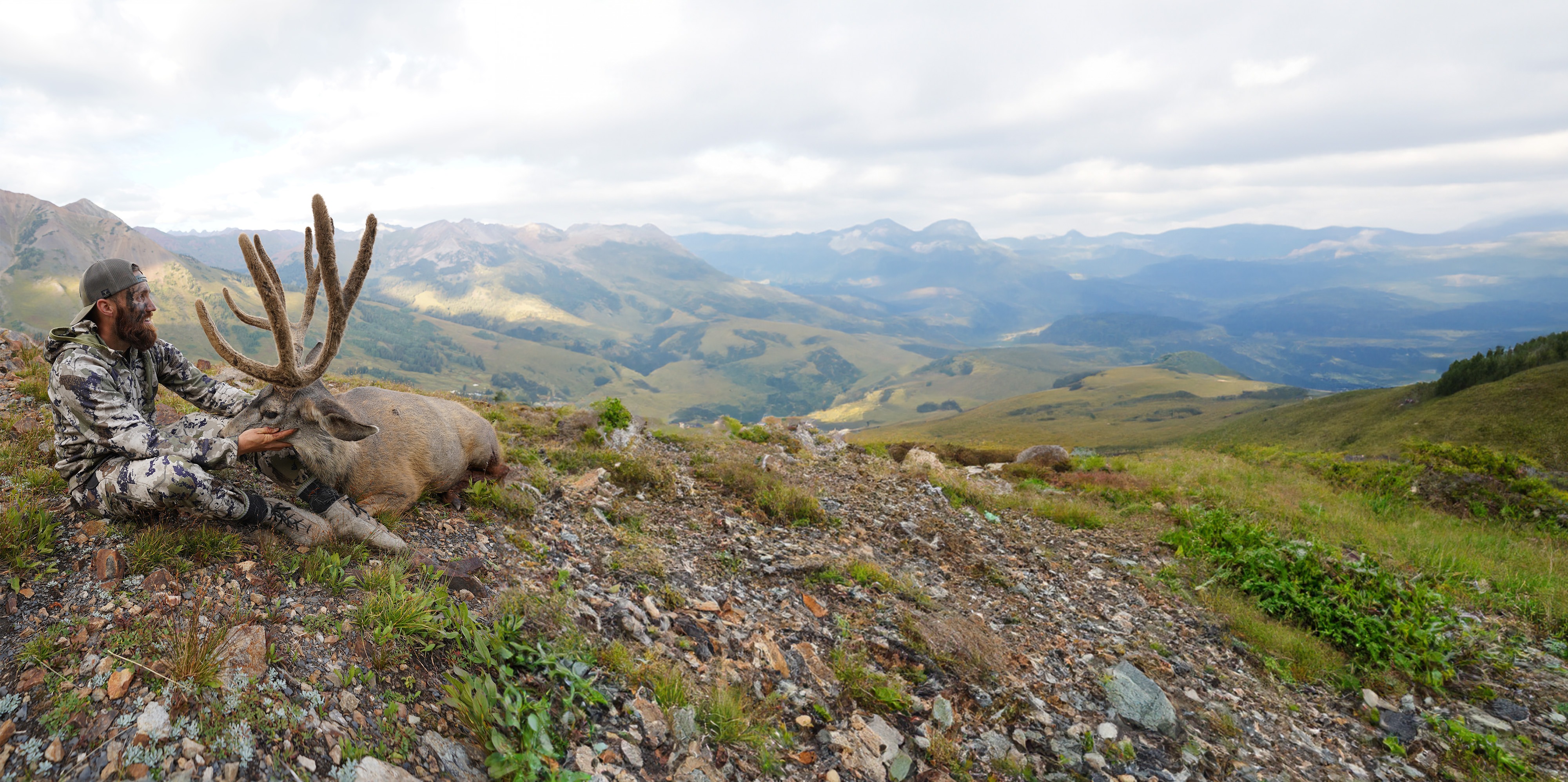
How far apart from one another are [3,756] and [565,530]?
524 centimetres

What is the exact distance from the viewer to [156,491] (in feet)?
17.4

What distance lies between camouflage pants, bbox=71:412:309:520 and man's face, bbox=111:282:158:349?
102 centimetres

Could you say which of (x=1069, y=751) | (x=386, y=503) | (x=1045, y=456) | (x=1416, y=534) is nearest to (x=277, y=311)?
(x=386, y=503)

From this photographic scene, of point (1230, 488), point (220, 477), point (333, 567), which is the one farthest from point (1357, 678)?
point (220, 477)

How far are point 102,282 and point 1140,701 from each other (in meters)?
11.1

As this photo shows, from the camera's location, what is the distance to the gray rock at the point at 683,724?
4781 millimetres

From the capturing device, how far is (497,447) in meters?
9.71

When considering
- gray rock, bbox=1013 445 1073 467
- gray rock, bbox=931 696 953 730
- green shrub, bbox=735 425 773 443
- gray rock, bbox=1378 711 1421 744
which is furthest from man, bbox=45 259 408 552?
gray rock, bbox=1013 445 1073 467

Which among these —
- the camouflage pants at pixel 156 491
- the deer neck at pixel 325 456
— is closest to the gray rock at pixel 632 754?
the camouflage pants at pixel 156 491

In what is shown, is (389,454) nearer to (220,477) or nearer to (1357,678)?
(220,477)

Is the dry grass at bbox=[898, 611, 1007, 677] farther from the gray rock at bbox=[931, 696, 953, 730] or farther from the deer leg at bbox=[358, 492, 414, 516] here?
the deer leg at bbox=[358, 492, 414, 516]

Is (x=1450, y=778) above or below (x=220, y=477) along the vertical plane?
below

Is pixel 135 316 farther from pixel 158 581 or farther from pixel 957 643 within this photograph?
pixel 957 643

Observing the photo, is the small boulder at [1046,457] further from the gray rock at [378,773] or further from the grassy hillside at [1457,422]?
the gray rock at [378,773]
